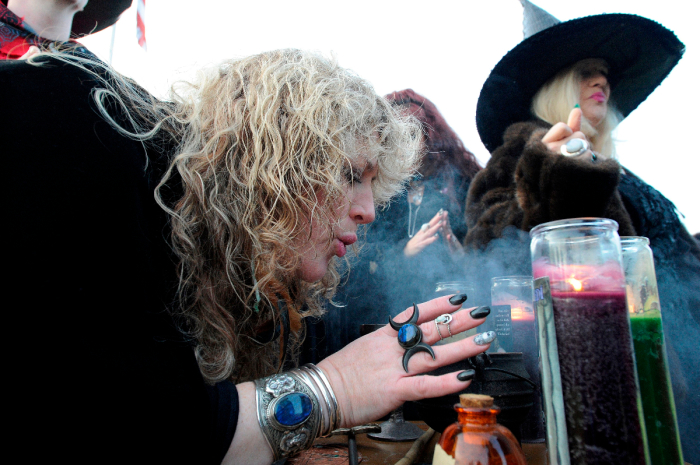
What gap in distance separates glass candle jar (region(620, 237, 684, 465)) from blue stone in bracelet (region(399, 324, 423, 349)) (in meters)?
0.48

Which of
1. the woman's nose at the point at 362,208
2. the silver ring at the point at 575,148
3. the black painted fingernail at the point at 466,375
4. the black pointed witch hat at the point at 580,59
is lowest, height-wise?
the black painted fingernail at the point at 466,375

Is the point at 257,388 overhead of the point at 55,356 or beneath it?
beneath

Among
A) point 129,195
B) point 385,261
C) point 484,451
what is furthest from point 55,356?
point 385,261

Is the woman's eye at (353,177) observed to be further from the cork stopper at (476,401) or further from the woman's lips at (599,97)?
the woman's lips at (599,97)

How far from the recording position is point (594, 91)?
8.43ft

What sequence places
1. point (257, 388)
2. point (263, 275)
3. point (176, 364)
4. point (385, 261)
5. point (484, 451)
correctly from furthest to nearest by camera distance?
point (385, 261) < point (263, 275) < point (257, 388) < point (176, 364) < point (484, 451)

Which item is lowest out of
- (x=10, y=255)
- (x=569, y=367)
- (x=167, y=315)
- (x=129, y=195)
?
(x=569, y=367)

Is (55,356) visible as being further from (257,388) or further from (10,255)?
(257,388)

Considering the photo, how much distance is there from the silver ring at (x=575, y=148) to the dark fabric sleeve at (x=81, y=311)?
2.01 m

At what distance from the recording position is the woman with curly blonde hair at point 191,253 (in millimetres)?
826

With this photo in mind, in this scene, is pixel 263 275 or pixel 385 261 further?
pixel 385 261

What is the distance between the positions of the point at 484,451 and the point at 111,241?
91cm

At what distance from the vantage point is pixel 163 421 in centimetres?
85

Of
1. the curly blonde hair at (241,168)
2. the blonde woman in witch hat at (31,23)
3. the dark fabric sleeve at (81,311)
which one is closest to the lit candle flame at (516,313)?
the curly blonde hair at (241,168)
